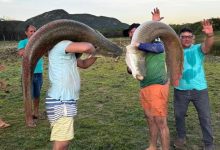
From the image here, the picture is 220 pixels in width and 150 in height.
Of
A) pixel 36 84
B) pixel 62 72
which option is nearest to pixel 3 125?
pixel 36 84

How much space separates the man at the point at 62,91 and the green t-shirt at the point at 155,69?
1281 mm

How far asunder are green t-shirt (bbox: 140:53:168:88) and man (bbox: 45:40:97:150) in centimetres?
128

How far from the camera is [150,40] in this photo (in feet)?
20.1

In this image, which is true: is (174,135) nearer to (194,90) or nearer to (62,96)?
(194,90)

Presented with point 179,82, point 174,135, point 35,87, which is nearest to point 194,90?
point 179,82

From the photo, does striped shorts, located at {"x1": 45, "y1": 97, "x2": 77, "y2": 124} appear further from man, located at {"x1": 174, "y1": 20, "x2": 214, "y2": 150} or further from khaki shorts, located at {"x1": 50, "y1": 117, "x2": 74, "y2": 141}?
man, located at {"x1": 174, "y1": 20, "x2": 214, "y2": 150}

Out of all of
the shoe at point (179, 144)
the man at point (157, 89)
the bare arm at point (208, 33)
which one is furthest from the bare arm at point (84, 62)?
the shoe at point (179, 144)

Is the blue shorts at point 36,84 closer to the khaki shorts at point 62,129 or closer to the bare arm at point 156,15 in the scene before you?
the bare arm at point 156,15

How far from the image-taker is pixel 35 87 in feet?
30.9

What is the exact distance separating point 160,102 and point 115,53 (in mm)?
1398

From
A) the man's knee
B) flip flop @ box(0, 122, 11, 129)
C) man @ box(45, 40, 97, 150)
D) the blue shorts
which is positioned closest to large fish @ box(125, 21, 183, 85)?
man @ box(45, 40, 97, 150)

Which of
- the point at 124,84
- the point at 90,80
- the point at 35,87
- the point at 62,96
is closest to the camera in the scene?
the point at 62,96

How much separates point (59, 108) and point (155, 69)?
5.69 feet

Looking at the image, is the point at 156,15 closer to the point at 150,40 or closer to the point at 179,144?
the point at 150,40
